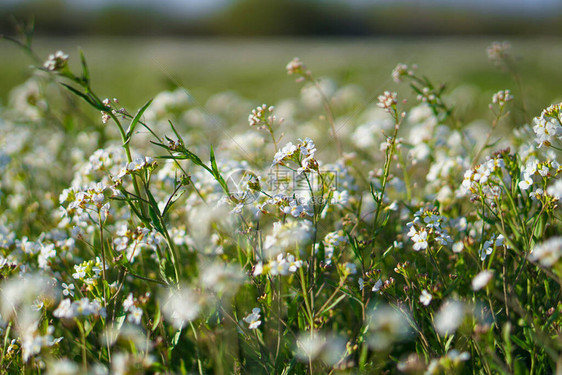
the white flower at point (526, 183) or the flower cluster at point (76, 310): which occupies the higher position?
the white flower at point (526, 183)

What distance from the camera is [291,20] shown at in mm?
26250

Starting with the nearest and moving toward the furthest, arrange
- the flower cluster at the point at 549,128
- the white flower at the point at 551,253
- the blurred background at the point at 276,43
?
the white flower at the point at 551,253 < the flower cluster at the point at 549,128 < the blurred background at the point at 276,43

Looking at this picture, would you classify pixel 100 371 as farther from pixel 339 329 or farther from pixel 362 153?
pixel 362 153

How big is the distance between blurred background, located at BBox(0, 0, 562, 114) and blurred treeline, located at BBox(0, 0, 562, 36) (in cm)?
6

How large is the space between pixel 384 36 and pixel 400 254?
Result: 21.3 m

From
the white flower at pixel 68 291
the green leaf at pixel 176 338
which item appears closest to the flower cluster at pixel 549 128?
the green leaf at pixel 176 338

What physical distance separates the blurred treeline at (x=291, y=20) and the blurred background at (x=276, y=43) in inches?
2.2

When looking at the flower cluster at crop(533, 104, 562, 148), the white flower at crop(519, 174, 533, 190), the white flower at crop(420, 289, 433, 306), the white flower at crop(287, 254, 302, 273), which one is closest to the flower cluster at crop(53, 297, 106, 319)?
the white flower at crop(287, 254, 302, 273)

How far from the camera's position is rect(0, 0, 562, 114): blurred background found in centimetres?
888

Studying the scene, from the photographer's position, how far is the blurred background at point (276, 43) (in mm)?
8875

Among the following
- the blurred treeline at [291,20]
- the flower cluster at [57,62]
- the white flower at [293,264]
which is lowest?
the white flower at [293,264]

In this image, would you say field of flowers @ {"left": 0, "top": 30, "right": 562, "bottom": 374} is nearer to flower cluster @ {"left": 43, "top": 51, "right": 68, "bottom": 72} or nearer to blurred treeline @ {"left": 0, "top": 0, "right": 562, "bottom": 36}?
flower cluster @ {"left": 43, "top": 51, "right": 68, "bottom": 72}

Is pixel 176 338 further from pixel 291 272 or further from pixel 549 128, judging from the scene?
pixel 549 128

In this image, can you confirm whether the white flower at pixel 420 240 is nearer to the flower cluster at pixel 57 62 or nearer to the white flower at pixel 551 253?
the white flower at pixel 551 253
